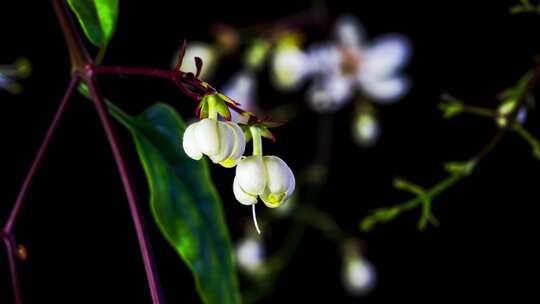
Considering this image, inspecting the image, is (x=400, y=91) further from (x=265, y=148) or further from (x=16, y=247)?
(x=16, y=247)

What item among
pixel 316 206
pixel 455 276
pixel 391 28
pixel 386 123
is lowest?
pixel 455 276

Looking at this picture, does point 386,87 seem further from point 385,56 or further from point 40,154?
point 40,154

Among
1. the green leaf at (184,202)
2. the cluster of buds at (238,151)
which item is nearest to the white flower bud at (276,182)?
the cluster of buds at (238,151)

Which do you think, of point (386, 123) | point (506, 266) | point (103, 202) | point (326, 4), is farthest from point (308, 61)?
point (506, 266)

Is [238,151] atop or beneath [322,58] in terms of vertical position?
beneath

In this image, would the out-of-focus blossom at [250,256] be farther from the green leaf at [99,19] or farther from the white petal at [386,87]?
the green leaf at [99,19]

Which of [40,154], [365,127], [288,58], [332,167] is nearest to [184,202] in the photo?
[40,154]
